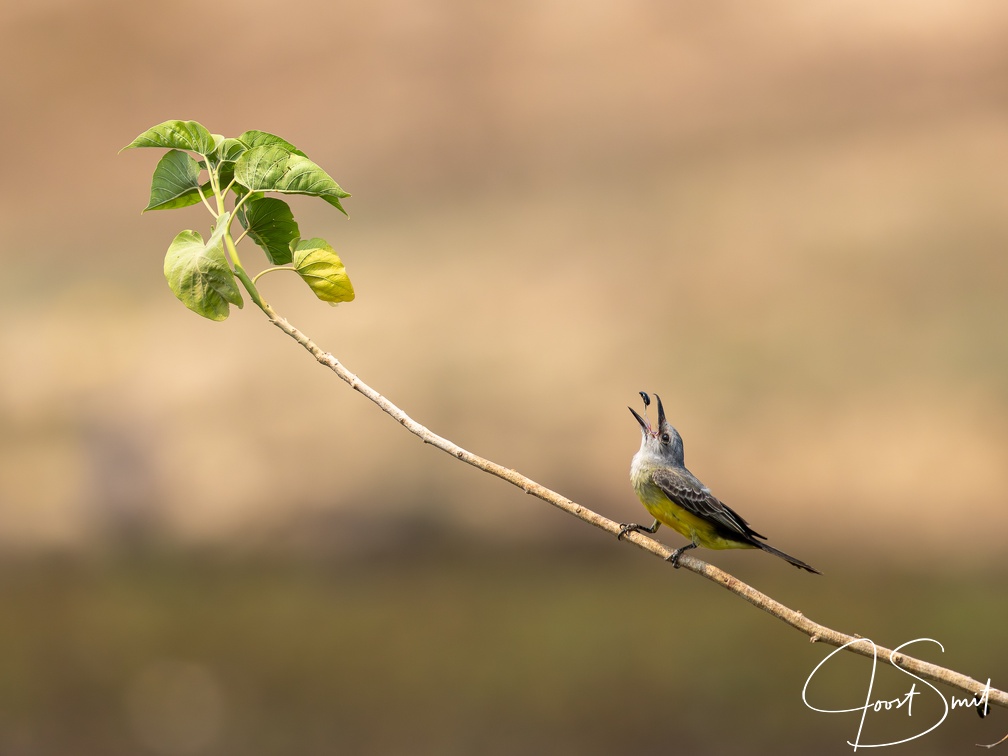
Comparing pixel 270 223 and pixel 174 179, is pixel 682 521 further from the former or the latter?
pixel 174 179

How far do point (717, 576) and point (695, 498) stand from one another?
60cm

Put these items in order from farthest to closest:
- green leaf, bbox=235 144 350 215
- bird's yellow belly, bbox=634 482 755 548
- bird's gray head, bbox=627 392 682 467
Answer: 1. bird's gray head, bbox=627 392 682 467
2. bird's yellow belly, bbox=634 482 755 548
3. green leaf, bbox=235 144 350 215

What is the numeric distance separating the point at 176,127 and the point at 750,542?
5.24 feet

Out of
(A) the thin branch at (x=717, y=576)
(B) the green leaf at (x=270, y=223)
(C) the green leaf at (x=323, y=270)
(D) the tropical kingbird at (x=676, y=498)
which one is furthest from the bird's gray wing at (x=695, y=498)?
(B) the green leaf at (x=270, y=223)

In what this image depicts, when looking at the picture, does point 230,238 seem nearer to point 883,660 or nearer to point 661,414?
point 661,414

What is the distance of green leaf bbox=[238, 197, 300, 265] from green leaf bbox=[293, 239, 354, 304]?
0.07m

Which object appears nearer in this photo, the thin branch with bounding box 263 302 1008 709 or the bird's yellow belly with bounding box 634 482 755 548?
the thin branch with bounding box 263 302 1008 709

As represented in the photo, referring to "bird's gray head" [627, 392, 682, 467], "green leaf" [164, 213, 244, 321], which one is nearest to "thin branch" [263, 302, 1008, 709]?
"green leaf" [164, 213, 244, 321]

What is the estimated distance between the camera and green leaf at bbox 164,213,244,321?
5.65 feet

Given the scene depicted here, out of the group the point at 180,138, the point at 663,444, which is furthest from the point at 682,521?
the point at 180,138

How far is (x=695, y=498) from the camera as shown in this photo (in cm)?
241

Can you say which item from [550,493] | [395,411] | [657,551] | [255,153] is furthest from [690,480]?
[255,153]

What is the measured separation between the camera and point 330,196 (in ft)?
6.19

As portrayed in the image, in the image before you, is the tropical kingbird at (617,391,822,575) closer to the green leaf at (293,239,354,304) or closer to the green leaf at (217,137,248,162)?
the green leaf at (293,239,354,304)
